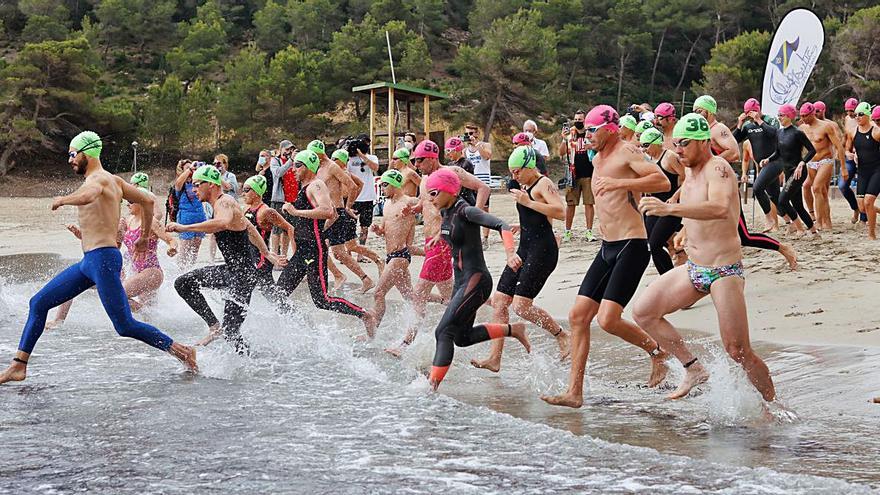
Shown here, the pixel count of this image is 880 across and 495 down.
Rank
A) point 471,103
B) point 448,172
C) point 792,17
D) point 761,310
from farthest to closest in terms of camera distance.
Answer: point 471,103, point 792,17, point 761,310, point 448,172

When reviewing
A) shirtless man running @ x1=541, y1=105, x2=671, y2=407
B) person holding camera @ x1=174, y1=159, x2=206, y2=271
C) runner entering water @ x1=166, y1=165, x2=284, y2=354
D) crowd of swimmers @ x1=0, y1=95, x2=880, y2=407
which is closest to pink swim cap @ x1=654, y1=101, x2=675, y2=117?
crowd of swimmers @ x1=0, y1=95, x2=880, y2=407

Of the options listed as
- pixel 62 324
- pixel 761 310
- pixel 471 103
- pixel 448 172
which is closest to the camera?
pixel 448 172

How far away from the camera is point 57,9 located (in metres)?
50.4

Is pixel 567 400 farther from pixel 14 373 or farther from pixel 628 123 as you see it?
pixel 628 123

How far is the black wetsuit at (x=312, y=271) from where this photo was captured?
8.41 metres

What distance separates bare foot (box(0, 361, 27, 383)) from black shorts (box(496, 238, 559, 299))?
3370 mm

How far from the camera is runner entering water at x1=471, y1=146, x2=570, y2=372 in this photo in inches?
275

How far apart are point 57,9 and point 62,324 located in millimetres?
44804

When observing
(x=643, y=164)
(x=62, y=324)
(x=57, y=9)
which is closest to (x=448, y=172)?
(x=643, y=164)

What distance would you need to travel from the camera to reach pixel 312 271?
843 cm

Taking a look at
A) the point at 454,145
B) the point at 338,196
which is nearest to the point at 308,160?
the point at 338,196

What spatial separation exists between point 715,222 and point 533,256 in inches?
73.2

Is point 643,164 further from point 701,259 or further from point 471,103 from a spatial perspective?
point 471,103

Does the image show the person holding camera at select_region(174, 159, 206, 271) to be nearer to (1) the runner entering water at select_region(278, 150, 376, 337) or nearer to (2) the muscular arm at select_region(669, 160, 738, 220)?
(1) the runner entering water at select_region(278, 150, 376, 337)
